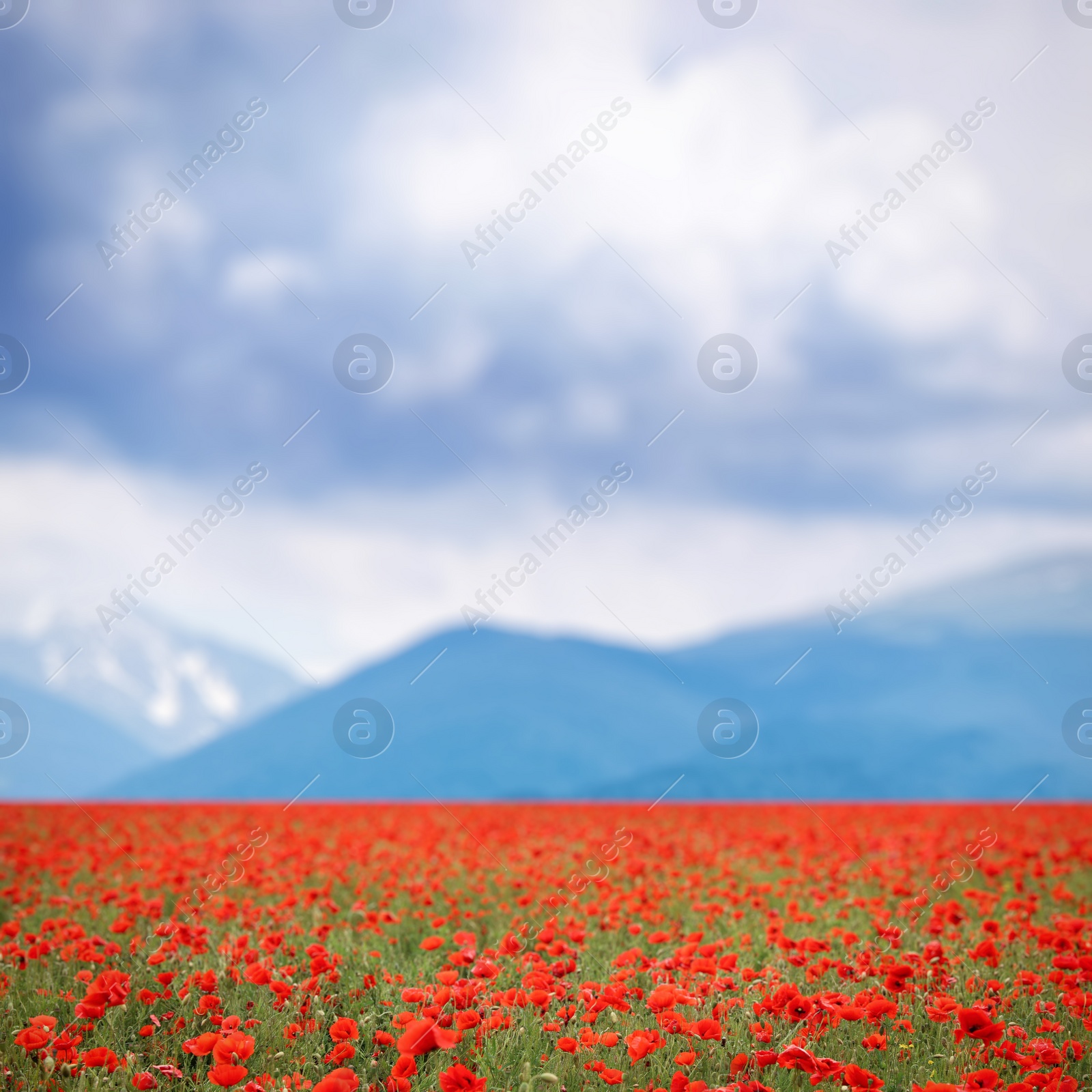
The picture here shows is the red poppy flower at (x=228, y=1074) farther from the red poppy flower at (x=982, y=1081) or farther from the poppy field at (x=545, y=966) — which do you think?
the red poppy flower at (x=982, y=1081)

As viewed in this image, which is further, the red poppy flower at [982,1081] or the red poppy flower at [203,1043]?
the red poppy flower at [203,1043]

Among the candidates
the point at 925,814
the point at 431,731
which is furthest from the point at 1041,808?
the point at 431,731

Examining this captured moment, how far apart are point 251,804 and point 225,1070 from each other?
52.5ft

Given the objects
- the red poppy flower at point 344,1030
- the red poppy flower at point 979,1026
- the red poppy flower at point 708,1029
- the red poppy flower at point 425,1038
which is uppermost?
the red poppy flower at point 979,1026

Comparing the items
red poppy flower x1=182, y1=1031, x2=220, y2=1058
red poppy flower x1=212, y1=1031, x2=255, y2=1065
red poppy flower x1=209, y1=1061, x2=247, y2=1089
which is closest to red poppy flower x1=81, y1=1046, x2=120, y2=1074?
red poppy flower x1=182, y1=1031, x2=220, y2=1058

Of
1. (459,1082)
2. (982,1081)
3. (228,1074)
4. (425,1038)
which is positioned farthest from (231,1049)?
(982,1081)

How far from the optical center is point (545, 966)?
15.9 ft

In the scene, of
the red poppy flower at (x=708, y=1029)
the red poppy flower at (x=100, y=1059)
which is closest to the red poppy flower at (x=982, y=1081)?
the red poppy flower at (x=708, y=1029)

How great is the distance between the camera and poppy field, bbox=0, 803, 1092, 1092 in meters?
3.86

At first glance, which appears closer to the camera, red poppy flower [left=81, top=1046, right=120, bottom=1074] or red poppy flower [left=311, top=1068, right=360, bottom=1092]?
red poppy flower [left=311, top=1068, right=360, bottom=1092]

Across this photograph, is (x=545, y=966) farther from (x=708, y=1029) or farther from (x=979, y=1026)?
(x=979, y=1026)

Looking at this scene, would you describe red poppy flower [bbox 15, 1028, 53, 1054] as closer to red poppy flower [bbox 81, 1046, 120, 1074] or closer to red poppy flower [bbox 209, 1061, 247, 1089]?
red poppy flower [bbox 81, 1046, 120, 1074]

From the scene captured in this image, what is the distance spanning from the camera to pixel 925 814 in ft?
49.4

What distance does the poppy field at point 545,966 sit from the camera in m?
3.86
